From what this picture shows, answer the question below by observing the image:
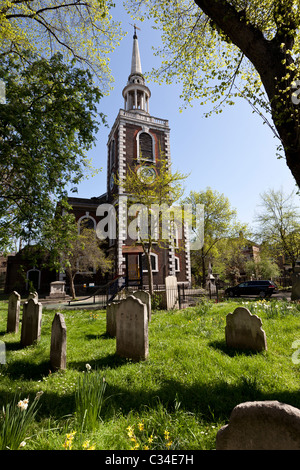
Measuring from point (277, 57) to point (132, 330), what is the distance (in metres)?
5.95

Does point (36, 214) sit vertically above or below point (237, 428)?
above

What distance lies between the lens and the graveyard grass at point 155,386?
2.33 metres

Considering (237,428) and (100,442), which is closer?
(237,428)

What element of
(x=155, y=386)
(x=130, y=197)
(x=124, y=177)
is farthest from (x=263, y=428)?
(x=124, y=177)

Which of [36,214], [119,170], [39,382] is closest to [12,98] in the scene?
[36,214]

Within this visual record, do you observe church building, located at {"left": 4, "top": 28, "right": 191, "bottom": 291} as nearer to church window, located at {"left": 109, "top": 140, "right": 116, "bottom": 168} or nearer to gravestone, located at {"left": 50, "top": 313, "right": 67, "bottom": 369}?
church window, located at {"left": 109, "top": 140, "right": 116, "bottom": 168}

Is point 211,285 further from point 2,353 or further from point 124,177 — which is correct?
point 2,353

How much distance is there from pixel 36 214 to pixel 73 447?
18.8ft

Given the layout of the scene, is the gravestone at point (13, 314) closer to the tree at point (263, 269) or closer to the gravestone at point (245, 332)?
the gravestone at point (245, 332)

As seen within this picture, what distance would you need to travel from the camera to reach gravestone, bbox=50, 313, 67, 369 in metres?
4.16

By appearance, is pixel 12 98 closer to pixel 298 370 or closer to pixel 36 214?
pixel 36 214

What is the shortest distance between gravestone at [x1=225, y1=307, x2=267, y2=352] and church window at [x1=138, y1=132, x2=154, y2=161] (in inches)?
911
